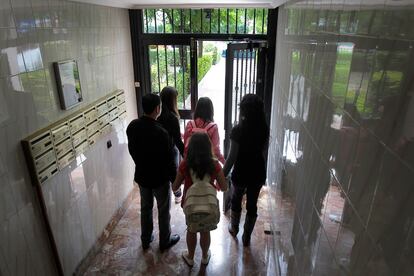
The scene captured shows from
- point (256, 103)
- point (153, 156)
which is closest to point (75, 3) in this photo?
point (153, 156)

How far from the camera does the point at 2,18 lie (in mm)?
1621

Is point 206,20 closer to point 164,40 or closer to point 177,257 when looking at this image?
point 164,40

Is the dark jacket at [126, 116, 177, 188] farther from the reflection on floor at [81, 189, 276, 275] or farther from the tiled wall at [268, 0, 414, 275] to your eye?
the tiled wall at [268, 0, 414, 275]

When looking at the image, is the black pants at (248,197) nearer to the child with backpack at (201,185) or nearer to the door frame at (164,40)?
the child with backpack at (201,185)

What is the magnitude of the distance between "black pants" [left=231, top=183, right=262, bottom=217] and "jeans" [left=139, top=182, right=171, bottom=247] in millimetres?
568

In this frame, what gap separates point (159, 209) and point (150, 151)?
1.93ft

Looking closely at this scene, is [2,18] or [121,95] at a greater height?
[2,18]

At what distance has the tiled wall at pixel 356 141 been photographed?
71cm

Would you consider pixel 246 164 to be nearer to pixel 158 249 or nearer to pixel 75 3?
pixel 158 249

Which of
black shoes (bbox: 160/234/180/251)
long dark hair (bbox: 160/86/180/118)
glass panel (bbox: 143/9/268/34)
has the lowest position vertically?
black shoes (bbox: 160/234/180/251)

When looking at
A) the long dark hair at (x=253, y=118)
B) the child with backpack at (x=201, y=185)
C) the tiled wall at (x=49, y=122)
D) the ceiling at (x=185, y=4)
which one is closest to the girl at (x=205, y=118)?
the long dark hair at (x=253, y=118)

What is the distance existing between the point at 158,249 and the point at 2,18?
6.77ft

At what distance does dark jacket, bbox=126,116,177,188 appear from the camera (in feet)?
7.36

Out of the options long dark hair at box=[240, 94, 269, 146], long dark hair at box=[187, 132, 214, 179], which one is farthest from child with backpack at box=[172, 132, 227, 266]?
long dark hair at box=[240, 94, 269, 146]
